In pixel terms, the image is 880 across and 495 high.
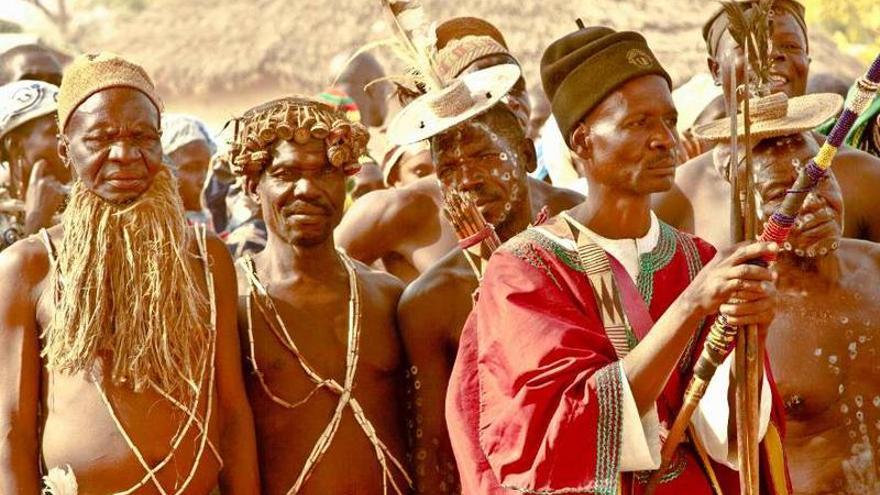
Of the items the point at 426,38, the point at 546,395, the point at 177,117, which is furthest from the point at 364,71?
the point at 546,395

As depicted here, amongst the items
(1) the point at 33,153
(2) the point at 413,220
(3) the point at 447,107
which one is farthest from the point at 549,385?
(1) the point at 33,153

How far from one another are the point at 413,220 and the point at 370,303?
4.42ft

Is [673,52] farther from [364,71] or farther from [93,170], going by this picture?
[93,170]

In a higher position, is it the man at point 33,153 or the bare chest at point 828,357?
the man at point 33,153

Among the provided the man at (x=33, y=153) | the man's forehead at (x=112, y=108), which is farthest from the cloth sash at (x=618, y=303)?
the man at (x=33, y=153)

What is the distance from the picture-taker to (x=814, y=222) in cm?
534

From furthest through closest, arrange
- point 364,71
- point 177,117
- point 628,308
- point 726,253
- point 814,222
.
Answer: point 364,71
point 177,117
point 814,222
point 628,308
point 726,253

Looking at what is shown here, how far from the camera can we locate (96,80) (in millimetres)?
5137

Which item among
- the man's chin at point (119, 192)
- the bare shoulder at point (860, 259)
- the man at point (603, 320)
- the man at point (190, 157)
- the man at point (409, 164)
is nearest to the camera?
the man at point (603, 320)

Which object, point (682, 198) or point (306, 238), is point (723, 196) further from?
point (306, 238)

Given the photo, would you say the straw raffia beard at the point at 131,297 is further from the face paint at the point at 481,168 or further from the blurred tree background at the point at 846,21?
the blurred tree background at the point at 846,21

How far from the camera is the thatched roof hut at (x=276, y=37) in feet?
59.7

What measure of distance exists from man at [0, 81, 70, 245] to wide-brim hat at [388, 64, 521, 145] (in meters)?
1.85

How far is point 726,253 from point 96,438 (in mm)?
2106
